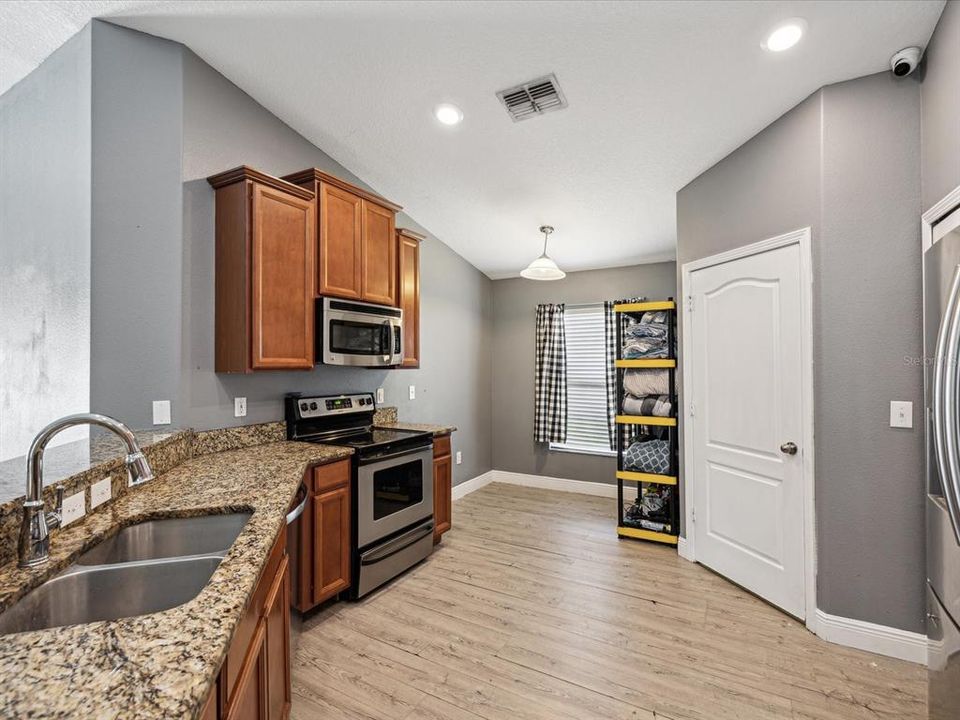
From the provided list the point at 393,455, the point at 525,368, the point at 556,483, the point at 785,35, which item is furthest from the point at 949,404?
the point at 525,368

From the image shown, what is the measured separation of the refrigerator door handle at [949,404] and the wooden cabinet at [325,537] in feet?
8.13

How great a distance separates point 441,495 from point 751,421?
85.8 inches

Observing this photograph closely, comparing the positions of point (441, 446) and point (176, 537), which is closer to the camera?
point (176, 537)

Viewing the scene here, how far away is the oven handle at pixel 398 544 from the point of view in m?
2.68

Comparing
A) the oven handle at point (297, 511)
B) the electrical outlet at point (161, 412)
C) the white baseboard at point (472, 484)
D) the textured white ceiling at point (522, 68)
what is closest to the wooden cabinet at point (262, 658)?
the oven handle at point (297, 511)

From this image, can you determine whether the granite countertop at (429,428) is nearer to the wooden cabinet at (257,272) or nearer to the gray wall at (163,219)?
the gray wall at (163,219)

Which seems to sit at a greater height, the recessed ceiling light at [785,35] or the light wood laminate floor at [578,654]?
the recessed ceiling light at [785,35]

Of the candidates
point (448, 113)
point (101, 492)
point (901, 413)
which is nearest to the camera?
point (101, 492)

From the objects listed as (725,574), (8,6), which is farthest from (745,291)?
(8,6)

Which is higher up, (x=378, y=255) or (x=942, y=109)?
(x=942, y=109)

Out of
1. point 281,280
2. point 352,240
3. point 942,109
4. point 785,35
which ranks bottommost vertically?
point 281,280

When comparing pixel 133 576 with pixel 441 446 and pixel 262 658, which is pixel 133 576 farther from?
pixel 441 446

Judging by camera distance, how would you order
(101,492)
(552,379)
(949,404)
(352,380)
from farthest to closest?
(552,379) → (352,380) → (101,492) → (949,404)

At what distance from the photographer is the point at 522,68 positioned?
2312 millimetres
